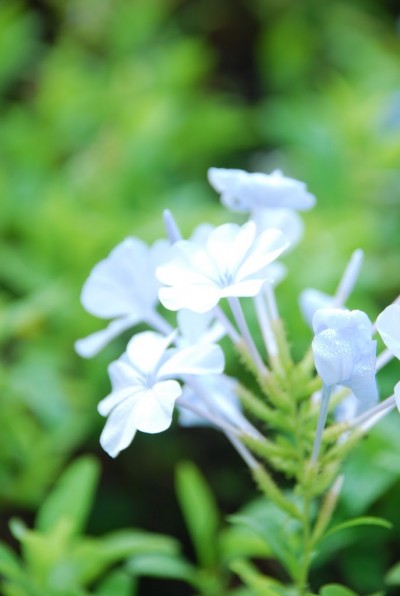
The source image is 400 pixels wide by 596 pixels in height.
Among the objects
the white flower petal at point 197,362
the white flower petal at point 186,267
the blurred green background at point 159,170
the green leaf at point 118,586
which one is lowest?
the green leaf at point 118,586

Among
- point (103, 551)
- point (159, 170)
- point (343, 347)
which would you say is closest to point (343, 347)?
point (343, 347)

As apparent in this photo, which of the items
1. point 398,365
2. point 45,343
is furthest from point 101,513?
point 398,365

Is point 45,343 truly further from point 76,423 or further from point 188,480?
point 188,480

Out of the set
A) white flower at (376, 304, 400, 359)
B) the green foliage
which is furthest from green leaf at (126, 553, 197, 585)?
white flower at (376, 304, 400, 359)

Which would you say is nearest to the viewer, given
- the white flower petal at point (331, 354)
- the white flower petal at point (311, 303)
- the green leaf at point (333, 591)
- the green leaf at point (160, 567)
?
the white flower petal at point (331, 354)

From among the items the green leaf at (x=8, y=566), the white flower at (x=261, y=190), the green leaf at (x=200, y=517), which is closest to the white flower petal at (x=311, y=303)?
the white flower at (x=261, y=190)

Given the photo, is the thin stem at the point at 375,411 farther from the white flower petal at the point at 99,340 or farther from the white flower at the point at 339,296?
the white flower petal at the point at 99,340
